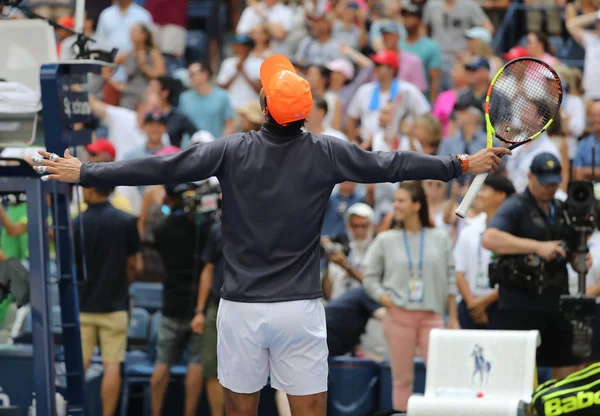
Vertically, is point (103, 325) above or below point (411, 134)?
below

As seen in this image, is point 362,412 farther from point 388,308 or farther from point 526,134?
point 526,134

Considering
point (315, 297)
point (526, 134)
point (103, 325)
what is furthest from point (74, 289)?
point (526, 134)

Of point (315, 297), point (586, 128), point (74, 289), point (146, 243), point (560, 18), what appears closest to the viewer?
point (315, 297)

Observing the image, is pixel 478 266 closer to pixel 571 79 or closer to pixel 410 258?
pixel 410 258

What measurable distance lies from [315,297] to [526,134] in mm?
1287

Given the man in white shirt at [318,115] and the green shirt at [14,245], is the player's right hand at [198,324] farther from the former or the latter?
the man in white shirt at [318,115]

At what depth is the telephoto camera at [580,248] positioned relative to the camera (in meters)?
7.04

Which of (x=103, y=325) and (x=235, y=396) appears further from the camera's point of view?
(x=103, y=325)

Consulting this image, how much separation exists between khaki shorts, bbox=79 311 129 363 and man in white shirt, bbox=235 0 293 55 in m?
5.44

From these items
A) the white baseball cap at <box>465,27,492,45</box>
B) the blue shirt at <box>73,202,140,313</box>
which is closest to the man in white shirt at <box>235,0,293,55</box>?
the white baseball cap at <box>465,27,492,45</box>

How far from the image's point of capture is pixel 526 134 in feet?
18.1

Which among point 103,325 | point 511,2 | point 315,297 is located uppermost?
point 511,2

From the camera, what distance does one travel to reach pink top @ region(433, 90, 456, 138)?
37.5 ft

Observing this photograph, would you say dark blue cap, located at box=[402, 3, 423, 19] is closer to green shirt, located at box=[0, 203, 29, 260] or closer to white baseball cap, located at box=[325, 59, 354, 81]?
white baseball cap, located at box=[325, 59, 354, 81]
